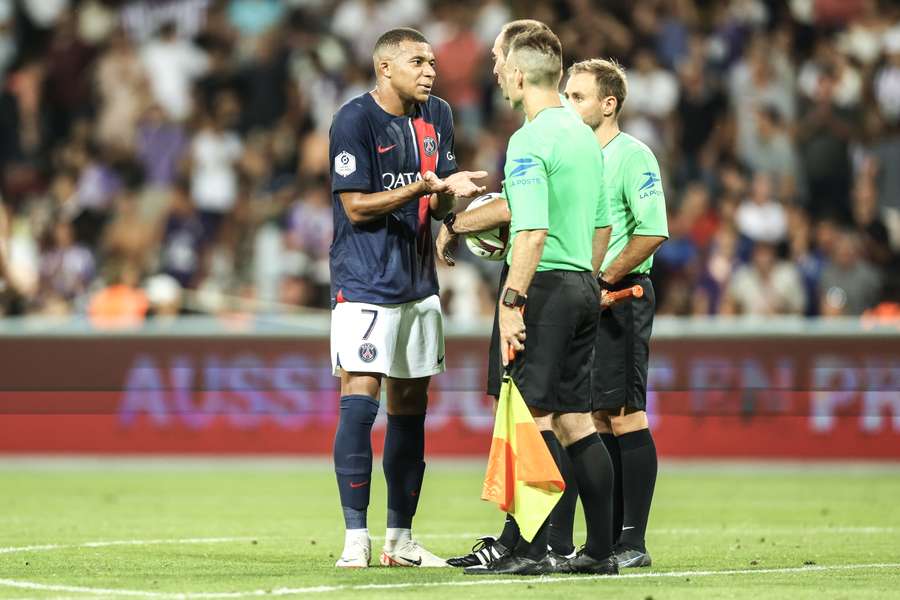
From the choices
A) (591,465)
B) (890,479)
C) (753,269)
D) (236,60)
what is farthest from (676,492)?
(236,60)

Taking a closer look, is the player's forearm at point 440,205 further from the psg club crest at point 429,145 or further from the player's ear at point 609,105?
the player's ear at point 609,105

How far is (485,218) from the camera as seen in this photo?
26.6ft

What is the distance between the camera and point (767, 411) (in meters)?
16.3

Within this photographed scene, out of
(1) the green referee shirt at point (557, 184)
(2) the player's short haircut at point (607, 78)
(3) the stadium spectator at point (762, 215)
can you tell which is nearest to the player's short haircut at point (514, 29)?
(1) the green referee shirt at point (557, 184)

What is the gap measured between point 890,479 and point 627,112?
6.05m

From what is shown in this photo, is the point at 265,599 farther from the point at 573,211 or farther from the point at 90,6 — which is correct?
the point at 90,6

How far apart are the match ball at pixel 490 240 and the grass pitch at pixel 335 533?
1.63m

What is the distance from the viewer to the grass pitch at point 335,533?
747cm

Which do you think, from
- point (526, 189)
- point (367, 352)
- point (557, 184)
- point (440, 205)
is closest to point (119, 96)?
point (440, 205)

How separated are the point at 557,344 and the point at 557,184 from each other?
2.52 ft

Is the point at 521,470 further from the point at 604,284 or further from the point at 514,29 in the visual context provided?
the point at 514,29

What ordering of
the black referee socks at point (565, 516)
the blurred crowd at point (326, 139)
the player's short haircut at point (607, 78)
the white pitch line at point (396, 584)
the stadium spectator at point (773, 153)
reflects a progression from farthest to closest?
1. the stadium spectator at point (773, 153)
2. the blurred crowd at point (326, 139)
3. the player's short haircut at point (607, 78)
4. the black referee socks at point (565, 516)
5. the white pitch line at point (396, 584)

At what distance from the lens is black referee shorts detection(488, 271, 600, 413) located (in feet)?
25.4

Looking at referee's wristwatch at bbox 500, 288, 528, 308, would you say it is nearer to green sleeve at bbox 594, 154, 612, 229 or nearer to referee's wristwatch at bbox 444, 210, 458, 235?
referee's wristwatch at bbox 444, 210, 458, 235
